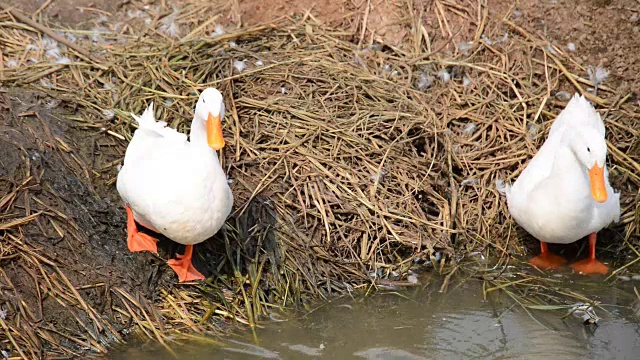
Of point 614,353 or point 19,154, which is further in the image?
point 19,154

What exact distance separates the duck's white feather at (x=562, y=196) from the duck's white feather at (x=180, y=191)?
2130 millimetres

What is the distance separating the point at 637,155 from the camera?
20.7ft

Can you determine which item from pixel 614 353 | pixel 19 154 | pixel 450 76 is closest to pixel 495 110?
pixel 450 76

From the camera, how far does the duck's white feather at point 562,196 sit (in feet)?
18.0

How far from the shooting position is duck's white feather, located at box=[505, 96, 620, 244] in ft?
18.0

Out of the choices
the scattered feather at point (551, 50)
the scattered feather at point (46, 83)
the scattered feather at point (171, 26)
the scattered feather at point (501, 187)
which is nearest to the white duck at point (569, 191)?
the scattered feather at point (501, 187)

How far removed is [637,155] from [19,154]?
4.45 metres

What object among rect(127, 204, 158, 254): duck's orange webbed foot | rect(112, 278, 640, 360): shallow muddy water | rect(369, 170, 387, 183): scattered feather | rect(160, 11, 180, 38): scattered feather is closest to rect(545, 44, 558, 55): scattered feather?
rect(369, 170, 387, 183): scattered feather

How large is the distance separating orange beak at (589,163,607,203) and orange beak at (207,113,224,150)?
2.36m

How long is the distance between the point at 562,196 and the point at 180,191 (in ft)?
8.36

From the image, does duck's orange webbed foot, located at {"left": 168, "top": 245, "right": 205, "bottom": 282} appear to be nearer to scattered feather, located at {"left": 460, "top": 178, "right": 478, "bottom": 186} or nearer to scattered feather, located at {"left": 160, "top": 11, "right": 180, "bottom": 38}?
scattered feather, located at {"left": 460, "top": 178, "right": 478, "bottom": 186}

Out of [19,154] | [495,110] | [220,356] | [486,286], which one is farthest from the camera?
[495,110]

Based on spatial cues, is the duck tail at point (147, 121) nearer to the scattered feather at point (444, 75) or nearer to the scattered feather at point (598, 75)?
the scattered feather at point (444, 75)

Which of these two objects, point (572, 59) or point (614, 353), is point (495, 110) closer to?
point (572, 59)
